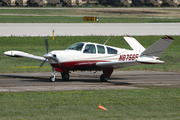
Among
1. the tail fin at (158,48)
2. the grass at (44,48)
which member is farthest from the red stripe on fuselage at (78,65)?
the grass at (44,48)

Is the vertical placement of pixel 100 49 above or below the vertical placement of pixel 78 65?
above

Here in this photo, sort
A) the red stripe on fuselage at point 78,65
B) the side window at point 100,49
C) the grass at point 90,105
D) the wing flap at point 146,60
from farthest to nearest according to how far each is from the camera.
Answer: the side window at point 100,49 < the red stripe on fuselage at point 78,65 < the wing flap at point 146,60 < the grass at point 90,105

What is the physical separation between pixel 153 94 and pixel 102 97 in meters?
2.51

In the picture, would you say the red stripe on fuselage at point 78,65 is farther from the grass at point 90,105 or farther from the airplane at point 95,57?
the grass at point 90,105

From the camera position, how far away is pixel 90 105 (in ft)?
41.8

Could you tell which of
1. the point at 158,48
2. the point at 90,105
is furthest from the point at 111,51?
the point at 90,105

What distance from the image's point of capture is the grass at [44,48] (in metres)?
26.8

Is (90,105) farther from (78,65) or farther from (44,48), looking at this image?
(44,48)

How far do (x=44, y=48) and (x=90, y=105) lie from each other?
22.7 m

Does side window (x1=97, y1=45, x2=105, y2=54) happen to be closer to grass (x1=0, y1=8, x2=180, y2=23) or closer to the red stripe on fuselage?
the red stripe on fuselage

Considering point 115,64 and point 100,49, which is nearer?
point 115,64

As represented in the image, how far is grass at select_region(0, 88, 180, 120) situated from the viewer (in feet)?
36.1

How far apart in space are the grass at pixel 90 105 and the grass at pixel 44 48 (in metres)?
10.8

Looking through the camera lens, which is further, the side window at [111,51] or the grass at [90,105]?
the side window at [111,51]
